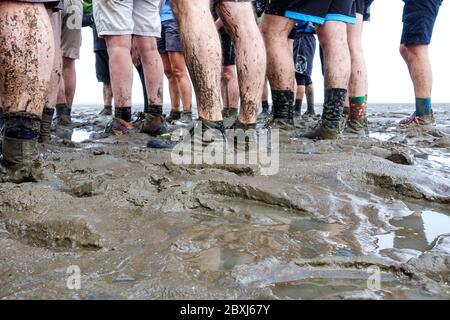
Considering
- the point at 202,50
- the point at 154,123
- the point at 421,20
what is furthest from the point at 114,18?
the point at 421,20

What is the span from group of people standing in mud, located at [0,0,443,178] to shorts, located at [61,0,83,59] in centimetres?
1

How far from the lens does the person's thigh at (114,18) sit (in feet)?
11.9

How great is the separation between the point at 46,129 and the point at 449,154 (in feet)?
10.2

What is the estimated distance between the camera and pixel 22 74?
5.81ft

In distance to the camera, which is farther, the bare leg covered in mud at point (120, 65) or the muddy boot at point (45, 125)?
the bare leg covered in mud at point (120, 65)

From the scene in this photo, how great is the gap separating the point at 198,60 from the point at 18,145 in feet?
3.24

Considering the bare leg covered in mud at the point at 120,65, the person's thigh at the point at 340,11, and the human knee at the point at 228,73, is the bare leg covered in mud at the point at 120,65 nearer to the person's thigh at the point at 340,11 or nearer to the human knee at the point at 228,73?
the person's thigh at the point at 340,11

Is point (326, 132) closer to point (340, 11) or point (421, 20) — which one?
point (340, 11)

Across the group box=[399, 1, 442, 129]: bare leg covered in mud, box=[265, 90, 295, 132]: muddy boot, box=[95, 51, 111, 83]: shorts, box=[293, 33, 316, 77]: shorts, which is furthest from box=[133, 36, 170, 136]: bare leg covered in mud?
box=[293, 33, 316, 77]: shorts

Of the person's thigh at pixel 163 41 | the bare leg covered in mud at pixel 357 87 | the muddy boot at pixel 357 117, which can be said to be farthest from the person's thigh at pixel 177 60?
the muddy boot at pixel 357 117

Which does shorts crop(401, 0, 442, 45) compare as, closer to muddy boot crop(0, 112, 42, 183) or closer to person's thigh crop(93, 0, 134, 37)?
person's thigh crop(93, 0, 134, 37)

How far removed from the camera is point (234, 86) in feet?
19.9

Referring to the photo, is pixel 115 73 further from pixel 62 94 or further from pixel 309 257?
pixel 309 257

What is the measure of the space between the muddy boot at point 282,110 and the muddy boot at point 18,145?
2.13 metres
